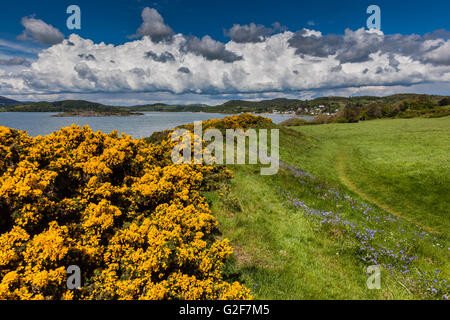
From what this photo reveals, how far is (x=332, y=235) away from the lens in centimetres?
1078

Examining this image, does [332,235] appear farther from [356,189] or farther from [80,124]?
[80,124]

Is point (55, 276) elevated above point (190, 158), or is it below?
below

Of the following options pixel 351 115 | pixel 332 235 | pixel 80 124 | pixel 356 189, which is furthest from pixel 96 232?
pixel 351 115

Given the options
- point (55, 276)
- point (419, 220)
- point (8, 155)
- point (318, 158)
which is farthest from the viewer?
point (318, 158)

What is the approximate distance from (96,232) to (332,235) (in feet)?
34.6

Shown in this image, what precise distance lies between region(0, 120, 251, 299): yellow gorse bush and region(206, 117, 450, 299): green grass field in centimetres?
180

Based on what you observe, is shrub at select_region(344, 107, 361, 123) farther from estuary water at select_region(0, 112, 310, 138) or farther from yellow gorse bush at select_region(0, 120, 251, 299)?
yellow gorse bush at select_region(0, 120, 251, 299)

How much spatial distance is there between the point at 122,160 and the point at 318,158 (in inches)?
1222

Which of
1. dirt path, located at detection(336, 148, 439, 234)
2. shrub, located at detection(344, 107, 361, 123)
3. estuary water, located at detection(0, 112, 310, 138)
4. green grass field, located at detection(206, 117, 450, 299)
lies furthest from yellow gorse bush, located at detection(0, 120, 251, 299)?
shrub, located at detection(344, 107, 361, 123)

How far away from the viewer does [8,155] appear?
837cm

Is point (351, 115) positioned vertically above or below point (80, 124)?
above
